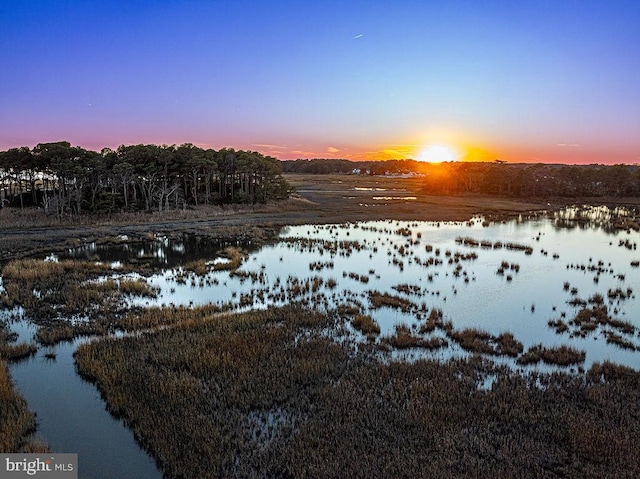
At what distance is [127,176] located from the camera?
179 ft

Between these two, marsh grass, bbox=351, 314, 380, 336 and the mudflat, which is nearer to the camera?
marsh grass, bbox=351, 314, 380, 336

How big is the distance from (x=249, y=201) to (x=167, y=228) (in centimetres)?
2202

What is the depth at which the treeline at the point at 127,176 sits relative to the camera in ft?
164

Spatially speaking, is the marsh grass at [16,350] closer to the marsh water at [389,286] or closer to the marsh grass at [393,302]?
the marsh water at [389,286]

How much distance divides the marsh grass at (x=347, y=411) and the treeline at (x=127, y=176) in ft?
138

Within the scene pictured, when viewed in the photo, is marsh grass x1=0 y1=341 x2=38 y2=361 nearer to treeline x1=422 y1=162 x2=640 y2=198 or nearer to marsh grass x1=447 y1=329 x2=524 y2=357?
marsh grass x1=447 y1=329 x2=524 y2=357

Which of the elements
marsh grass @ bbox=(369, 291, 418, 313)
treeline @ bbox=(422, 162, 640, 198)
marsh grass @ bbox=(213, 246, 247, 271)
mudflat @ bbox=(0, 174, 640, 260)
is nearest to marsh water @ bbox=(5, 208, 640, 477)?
marsh grass @ bbox=(369, 291, 418, 313)

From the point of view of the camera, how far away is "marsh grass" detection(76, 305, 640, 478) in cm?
897

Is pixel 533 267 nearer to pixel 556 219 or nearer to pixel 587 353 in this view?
pixel 587 353

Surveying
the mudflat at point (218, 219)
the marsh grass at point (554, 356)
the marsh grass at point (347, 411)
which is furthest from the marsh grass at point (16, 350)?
the mudflat at point (218, 219)

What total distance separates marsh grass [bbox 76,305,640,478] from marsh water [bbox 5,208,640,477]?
92cm

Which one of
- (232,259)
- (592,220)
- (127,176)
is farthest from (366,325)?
(592,220)

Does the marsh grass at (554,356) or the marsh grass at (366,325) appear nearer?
the marsh grass at (554,356)

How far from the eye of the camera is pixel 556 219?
210ft
